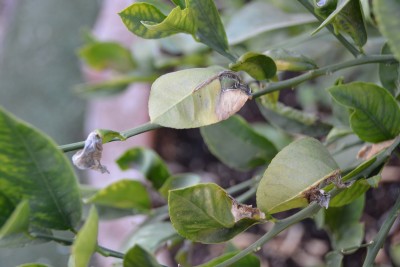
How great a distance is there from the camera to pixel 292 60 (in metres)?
0.49

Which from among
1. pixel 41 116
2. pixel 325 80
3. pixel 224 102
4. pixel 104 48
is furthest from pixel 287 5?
pixel 41 116

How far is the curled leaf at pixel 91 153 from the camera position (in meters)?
0.41

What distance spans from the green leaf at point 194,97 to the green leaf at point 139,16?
0.18 feet

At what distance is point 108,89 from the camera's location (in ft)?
3.21

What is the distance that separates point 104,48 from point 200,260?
43 cm

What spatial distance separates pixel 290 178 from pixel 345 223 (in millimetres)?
241

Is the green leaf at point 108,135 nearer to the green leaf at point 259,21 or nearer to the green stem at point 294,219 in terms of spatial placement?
the green stem at point 294,219

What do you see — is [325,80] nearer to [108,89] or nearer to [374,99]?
[108,89]

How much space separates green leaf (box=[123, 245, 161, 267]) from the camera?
1.26 ft

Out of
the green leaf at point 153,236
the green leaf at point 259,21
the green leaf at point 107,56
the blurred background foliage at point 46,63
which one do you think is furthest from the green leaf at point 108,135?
the blurred background foliage at point 46,63

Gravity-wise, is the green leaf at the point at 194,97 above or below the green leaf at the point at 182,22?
below

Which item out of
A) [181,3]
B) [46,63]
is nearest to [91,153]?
[181,3]

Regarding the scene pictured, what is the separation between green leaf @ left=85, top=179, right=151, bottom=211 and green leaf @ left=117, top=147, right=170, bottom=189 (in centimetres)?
3

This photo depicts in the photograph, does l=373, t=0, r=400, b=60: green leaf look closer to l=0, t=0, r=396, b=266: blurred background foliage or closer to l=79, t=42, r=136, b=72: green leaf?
l=0, t=0, r=396, b=266: blurred background foliage
